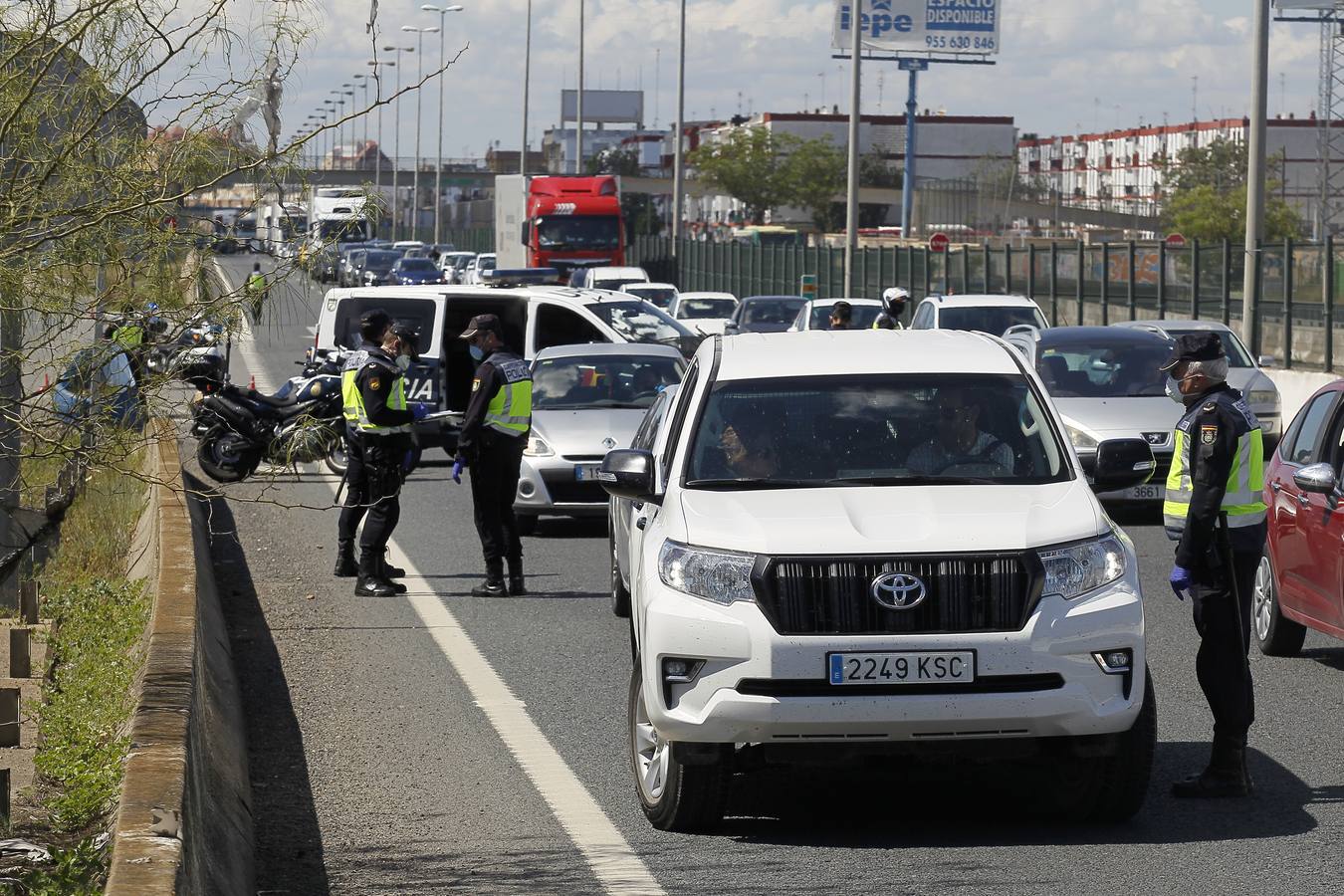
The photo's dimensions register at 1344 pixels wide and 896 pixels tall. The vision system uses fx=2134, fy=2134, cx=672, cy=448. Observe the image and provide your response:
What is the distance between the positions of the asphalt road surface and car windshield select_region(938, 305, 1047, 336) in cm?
1499

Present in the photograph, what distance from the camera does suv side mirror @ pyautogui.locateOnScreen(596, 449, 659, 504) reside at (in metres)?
8.09

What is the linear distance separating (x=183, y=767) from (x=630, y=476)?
2.60m

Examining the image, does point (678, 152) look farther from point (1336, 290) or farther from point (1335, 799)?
point (1335, 799)

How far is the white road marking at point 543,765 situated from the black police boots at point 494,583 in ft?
1.63

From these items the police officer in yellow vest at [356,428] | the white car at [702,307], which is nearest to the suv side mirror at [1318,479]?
the police officer in yellow vest at [356,428]

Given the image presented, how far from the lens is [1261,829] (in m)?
7.30

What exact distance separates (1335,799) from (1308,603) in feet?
9.61

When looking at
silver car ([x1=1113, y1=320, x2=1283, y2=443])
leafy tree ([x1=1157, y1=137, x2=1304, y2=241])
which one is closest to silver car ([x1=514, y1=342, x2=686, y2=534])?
silver car ([x1=1113, y1=320, x2=1283, y2=443])

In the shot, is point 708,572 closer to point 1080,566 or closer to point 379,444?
point 1080,566

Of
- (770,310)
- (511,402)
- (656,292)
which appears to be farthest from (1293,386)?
(656,292)

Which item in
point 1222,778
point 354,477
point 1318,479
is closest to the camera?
point 1222,778

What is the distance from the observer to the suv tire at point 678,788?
23.6 feet

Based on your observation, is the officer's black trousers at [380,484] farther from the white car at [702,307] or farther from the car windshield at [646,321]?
Answer: the white car at [702,307]

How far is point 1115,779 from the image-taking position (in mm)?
7238
